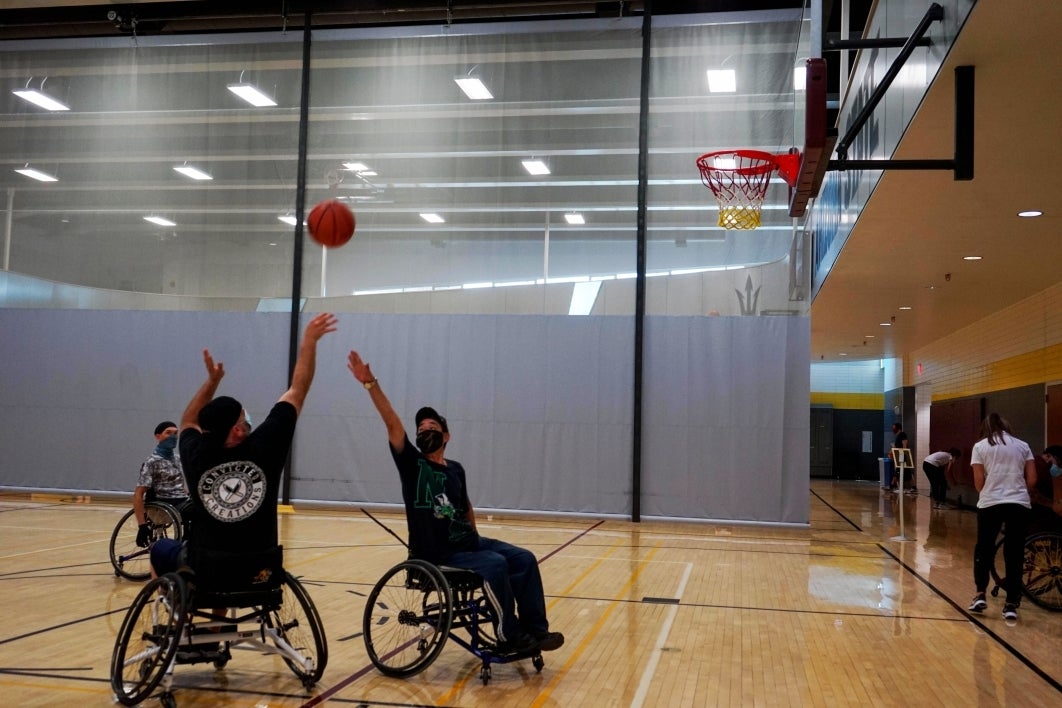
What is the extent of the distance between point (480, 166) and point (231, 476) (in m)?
10.6

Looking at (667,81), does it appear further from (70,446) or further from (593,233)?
(70,446)

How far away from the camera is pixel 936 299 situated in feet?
45.8

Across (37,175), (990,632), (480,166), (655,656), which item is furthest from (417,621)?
(37,175)

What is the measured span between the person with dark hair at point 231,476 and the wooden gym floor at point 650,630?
77 cm

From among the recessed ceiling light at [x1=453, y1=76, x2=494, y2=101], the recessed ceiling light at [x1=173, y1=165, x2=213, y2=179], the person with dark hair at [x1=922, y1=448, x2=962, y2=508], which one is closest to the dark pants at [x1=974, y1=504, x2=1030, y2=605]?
the recessed ceiling light at [x1=453, y1=76, x2=494, y2=101]

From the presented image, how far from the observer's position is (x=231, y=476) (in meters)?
4.32

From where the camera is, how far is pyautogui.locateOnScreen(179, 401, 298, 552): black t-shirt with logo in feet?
14.1

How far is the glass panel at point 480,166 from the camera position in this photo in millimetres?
13953

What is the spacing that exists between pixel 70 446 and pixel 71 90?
575 centimetres

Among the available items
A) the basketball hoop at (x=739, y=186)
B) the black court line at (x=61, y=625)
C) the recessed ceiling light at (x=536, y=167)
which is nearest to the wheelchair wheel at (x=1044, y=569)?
the basketball hoop at (x=739, y=186)

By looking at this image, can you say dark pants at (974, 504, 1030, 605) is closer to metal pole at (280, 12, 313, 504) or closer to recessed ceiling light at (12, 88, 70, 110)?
metal pole at (280, 12, 313, 504)

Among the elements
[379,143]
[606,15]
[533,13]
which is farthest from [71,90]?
[606,15]

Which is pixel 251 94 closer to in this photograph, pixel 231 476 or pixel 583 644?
pixel 583 644

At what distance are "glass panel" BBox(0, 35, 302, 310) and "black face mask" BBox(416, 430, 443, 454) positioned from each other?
1008 centimetres
